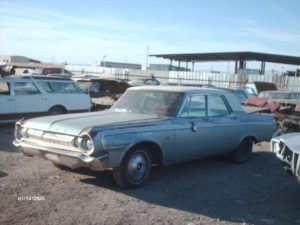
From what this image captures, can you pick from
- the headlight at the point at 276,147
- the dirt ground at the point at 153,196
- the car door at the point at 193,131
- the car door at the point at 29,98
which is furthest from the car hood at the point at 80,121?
the car door at the point at 29,98

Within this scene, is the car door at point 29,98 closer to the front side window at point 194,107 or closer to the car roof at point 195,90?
the car roof at point 195,90

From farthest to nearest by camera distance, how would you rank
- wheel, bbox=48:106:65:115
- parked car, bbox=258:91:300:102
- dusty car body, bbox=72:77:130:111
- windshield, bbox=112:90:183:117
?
parked car, bbox=258:91:300:102
dusty car body, bbox=72:77:130:111
wheel, bbox=48:106:65:115
windshield, bbox=112:90:183:117

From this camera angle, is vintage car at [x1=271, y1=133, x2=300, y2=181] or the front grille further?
the front grille

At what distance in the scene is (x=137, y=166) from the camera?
254 inches

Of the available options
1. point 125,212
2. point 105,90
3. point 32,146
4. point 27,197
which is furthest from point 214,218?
point 105,90

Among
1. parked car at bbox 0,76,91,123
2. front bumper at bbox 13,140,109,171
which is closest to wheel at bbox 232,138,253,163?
front bumper at bbox 13,140,109,171

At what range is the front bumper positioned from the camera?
19.3ft

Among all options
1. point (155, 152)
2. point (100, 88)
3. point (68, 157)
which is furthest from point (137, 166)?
point (100, 88)

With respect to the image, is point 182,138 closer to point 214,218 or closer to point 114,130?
point 114,130

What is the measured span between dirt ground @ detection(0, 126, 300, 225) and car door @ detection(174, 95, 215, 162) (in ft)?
1.41

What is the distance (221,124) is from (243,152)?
1.17m

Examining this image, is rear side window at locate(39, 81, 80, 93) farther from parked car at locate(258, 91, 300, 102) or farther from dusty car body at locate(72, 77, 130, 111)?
parked car at locate(258, 91, 300, 102)

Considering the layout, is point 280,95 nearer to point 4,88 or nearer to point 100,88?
point 100,88

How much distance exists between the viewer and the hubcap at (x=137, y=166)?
20.8 ft
